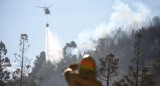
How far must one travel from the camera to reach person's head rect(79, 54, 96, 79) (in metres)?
2.26

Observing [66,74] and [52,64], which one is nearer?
[66,74]

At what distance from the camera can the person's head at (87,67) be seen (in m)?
2.26

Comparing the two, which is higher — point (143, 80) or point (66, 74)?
point (66, 74)

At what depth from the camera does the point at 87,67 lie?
2.29 metres

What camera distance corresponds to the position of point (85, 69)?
2.30 meters

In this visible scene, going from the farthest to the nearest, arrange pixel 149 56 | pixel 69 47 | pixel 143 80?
pixel 69 47
pixel 149 56
pixel 143 80

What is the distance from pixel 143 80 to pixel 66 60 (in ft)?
278

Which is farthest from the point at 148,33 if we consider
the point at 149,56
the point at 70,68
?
the point at 70,68

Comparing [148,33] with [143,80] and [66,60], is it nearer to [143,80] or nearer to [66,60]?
[66,60]

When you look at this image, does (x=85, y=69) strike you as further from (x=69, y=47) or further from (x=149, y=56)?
(x=69, y=47)

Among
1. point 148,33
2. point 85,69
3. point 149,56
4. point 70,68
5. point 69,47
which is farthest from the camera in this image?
point 69,47

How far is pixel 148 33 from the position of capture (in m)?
105

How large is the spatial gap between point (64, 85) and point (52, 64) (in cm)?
1294

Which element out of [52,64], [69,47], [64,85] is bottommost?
[64,85]
